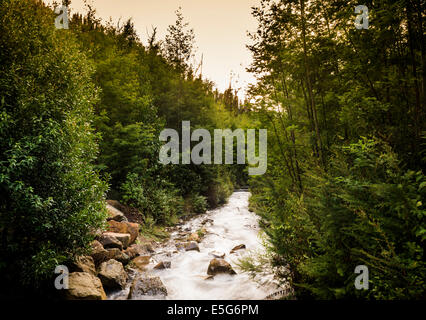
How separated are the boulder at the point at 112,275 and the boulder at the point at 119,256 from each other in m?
0.40

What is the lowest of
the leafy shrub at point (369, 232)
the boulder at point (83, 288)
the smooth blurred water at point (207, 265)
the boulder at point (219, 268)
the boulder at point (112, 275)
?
the smooth blurred water at point (207, 265)

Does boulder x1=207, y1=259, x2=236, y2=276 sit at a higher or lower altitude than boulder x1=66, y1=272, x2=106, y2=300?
lower

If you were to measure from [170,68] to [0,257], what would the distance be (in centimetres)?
1710

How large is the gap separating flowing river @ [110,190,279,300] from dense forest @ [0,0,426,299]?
59.3 inches

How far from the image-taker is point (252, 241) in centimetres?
993

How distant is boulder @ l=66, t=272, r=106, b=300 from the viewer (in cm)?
432

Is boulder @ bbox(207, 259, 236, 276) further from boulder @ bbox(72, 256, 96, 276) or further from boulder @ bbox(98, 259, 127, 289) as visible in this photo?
boulder @ bbox(72, 256, 96, 276)

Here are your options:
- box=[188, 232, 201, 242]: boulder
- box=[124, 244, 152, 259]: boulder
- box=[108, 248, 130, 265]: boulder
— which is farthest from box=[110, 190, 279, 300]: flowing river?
box=[108, 248, 130, 265]: boulder

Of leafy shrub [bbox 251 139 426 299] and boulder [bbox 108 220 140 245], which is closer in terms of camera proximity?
leafy shrub [bbox 251 139 426 299]

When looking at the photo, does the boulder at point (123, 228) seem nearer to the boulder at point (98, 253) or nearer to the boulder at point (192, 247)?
the boulder at point (98, 253)

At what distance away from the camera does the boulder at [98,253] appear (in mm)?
6086

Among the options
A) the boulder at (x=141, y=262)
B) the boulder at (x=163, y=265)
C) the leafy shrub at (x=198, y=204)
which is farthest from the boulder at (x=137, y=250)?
the leafy shrub at (x=198, y=204)

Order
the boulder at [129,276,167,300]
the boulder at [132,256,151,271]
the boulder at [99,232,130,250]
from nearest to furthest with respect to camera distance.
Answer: the boulder at [129,276,167,300] < the boulder at [99,232,130,250] < the boulder at [132,256,151,271]

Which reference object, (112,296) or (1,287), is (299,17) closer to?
(112,296)
